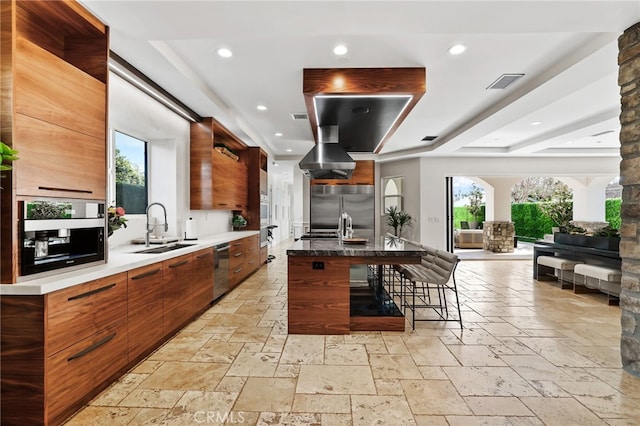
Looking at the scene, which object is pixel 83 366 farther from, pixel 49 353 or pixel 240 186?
pixel 240 186

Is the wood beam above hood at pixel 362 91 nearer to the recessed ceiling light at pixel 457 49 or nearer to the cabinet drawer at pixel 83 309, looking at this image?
the recessed ceiling light at pixel 457 49

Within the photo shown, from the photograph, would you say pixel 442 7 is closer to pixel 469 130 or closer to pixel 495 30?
pixel 495 30

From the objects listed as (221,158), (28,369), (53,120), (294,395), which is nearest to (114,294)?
(28,369)

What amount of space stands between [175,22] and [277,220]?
Answer: 403 inches

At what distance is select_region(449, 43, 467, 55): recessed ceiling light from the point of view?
2893 mm

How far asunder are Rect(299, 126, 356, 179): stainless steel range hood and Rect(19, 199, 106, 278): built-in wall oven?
2.44 metres

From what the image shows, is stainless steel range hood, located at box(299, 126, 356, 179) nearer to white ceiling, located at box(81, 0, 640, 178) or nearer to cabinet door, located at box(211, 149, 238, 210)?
white ceiling, located at box(81, 0, 640, 178)

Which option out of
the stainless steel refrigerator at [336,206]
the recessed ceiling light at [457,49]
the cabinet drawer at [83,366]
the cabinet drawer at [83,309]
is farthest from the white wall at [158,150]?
the recessed ceiling light at [457,49]

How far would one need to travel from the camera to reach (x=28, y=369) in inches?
66.6

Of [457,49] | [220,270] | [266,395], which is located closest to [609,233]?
[457,49]

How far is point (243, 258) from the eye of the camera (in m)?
5.50

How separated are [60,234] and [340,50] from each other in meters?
2.61

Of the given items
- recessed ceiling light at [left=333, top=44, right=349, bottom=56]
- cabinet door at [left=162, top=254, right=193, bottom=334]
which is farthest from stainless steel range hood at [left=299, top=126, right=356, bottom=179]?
cabinet door at [left=162, top=254, right=193, bottom=334]

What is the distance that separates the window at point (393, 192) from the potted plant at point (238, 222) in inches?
172
